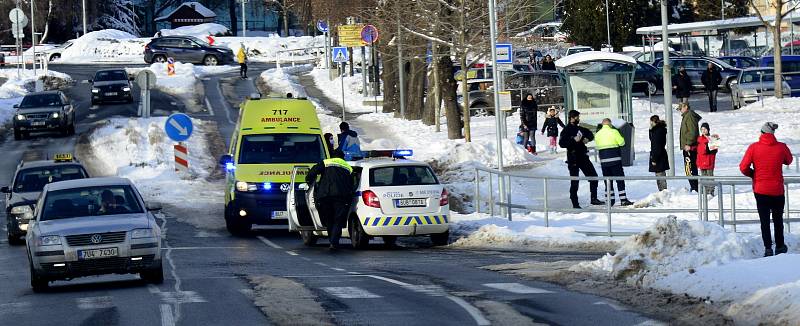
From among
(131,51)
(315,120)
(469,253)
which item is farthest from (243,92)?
(469,253)

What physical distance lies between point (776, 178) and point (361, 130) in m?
31.5

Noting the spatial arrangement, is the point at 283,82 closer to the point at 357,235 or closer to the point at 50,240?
the point at 357,235

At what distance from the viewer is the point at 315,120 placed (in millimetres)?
27547

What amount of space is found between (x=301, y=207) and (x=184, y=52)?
5845 centimetres

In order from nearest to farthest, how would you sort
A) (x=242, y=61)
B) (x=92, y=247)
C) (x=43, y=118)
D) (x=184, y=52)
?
(x=92, y=247) < (x=43, y=118) < (x=242, y=61) < (x=184, y=52)

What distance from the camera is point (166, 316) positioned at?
14.1 m

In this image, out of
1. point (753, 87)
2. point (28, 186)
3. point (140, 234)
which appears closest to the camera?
point (140, 234)

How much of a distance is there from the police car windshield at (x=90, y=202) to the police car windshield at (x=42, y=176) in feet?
32.5

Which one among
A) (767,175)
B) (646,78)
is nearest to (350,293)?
(767,175)

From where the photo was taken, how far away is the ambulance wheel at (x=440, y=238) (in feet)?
76.6

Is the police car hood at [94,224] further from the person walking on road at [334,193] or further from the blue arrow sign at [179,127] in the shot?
the blue arrow sign at [179,127]

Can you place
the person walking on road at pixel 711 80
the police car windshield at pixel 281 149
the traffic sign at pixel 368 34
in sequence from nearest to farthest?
1. the police car windshield at pixel 281 149
2. the traffic sign at pixel 368 34
3. the person walking on road at pixel 711 80

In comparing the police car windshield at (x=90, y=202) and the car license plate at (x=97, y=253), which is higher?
the police car windshield at (x=90, y=202)

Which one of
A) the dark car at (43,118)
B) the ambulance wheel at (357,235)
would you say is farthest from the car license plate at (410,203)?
the dark car at (43,118)
